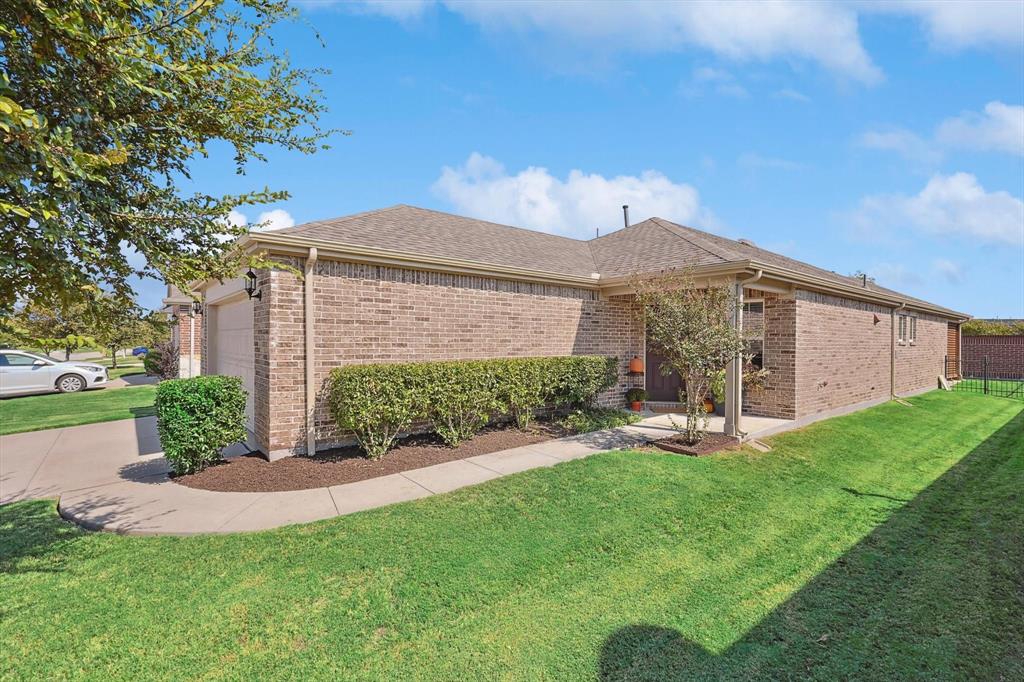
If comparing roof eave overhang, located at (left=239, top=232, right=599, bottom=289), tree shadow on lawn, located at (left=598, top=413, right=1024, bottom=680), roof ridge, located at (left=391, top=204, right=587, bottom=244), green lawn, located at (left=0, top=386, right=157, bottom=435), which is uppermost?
roof ridge, located at (left=391, top=204, right=587, bottom=244)

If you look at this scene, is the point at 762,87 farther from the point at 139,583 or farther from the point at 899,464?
the point at 139,583

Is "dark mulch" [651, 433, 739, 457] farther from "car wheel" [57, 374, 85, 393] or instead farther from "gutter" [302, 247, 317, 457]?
"car wheel" [57, 374, 85, 393]

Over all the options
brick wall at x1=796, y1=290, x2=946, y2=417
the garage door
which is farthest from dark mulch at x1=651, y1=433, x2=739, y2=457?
the garage door

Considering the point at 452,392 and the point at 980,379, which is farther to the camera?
the point at 980,379

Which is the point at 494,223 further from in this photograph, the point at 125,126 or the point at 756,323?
the point at 125,126

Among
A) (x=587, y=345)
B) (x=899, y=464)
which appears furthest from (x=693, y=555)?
(x=587, y=345)

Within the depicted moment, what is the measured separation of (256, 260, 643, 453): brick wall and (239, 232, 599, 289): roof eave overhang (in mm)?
175

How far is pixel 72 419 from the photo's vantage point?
34.2 ft

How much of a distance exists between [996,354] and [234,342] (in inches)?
1263

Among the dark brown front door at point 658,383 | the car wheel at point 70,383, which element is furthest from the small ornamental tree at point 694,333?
the car wheel at point 70,383

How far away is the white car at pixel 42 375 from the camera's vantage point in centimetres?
1436

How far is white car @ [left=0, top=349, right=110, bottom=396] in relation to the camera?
47.1 feet

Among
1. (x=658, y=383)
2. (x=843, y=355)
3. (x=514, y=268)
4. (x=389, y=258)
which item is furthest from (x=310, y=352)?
(x=843, y=355)

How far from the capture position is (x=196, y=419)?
5926 millimetres
